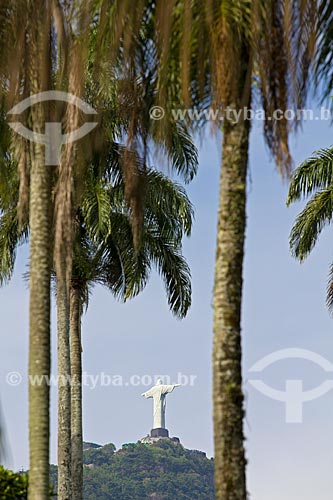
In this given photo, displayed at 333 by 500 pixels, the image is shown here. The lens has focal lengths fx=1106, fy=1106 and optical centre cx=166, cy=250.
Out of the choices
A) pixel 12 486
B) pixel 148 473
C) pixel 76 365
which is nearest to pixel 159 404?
pixel 148 473

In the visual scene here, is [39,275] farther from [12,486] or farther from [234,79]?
[234,79]

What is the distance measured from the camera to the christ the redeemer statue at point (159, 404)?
6585 inches

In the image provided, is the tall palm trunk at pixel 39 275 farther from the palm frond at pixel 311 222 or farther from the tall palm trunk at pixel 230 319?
the palm frond at pixel 311 222

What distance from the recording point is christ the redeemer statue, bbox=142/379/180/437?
167250 mm

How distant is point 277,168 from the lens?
12398 mm

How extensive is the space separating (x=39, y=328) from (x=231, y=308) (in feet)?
10.7

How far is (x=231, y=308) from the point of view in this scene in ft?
40.5

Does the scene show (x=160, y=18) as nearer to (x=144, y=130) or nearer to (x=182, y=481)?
(x=144, y=130)

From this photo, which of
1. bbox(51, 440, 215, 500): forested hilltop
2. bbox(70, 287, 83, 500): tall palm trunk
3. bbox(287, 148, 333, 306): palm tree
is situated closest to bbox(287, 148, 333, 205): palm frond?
bbox(287, 148, 333, 306): palm tree

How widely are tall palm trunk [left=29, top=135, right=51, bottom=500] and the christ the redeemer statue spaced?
152 m

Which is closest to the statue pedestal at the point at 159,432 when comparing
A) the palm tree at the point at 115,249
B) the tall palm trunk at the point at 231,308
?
the palm tree at the point at 115,249

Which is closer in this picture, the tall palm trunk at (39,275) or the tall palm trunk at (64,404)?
the tall palm trunk at (39,275)

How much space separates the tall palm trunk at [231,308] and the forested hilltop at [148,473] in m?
104

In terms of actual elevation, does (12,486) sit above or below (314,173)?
below
